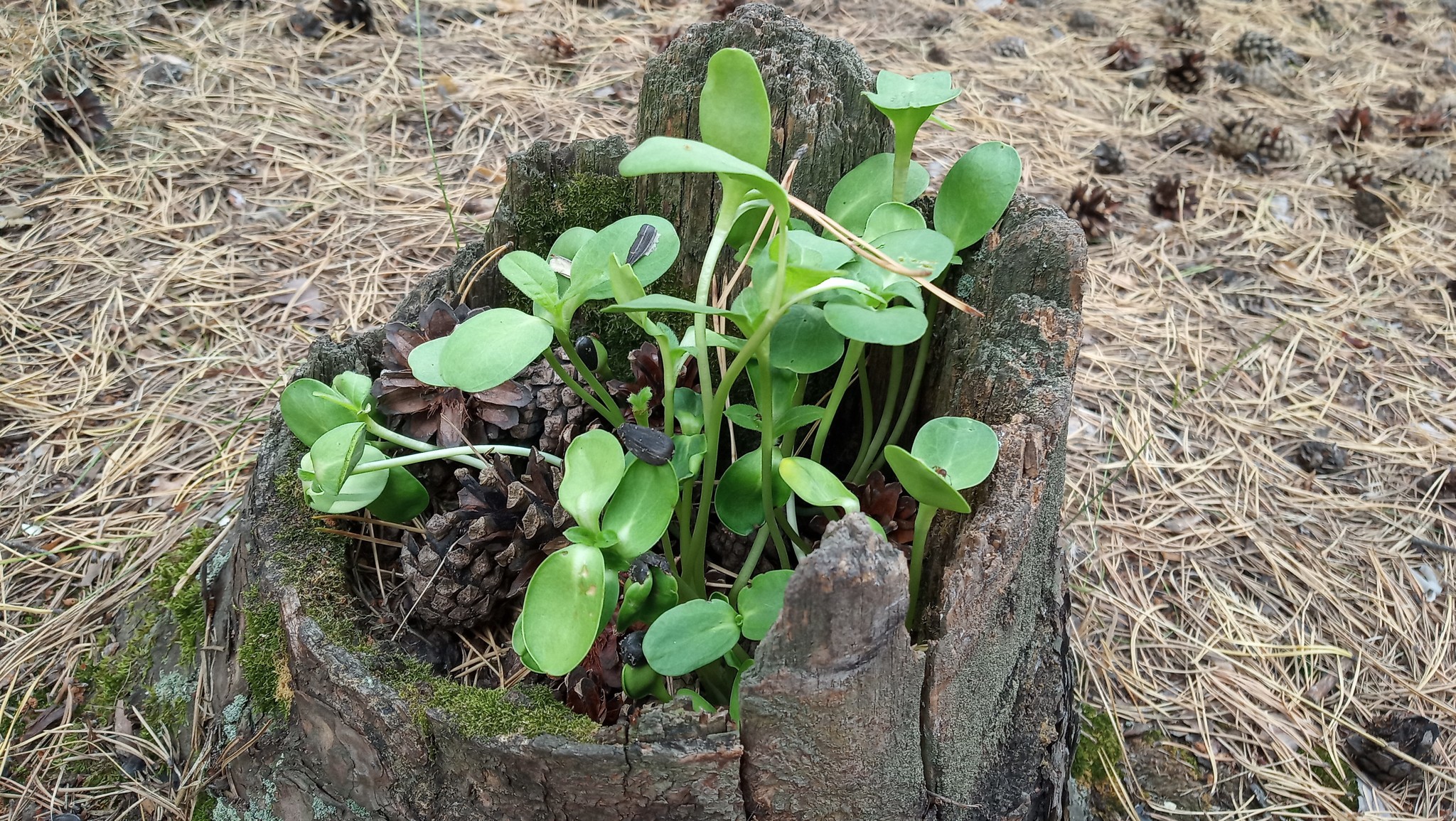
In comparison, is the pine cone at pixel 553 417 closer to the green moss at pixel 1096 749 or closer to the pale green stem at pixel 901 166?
the pale green stem at pixel 901 166

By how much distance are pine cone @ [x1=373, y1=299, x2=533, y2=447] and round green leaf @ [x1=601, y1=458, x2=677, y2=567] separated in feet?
1.13

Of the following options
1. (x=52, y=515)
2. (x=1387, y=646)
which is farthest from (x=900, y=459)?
(x=52, y=515)

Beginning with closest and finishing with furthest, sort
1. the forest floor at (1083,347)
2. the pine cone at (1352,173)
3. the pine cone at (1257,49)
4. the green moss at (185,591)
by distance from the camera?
the green moss at (185,591) < the forest floor at (1083,347) < the pine cone at (1352,173) < the pine cone at (1257,49)

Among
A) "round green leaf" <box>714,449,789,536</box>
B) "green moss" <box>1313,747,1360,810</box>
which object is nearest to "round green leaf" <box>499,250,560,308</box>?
"round green leaf" <box>714,449,789,536</box>

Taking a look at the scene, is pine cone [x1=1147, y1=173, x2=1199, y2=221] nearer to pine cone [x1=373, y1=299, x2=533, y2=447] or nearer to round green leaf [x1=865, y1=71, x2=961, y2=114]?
round green leaf [x1=865, y1=71, x2=961, y2=114]

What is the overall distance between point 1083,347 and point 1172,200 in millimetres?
826

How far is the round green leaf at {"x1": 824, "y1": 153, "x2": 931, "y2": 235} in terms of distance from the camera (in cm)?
146

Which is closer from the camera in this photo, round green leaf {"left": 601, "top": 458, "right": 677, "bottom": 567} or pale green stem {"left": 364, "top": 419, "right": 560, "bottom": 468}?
round green leaf {"left": 601, "top": 458, "right": 677, "bottom": 567}

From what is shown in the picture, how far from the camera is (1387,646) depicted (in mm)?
2066

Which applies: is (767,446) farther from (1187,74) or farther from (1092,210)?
(1187,74)

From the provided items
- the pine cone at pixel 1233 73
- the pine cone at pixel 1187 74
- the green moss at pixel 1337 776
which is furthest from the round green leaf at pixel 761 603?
the pine cone at pixel 1233 73

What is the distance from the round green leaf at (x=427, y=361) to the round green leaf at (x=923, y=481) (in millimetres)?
667

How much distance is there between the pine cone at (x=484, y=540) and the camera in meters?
1.34

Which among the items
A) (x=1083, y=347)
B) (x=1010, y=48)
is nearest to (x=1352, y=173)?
(x=1010, y=48)
